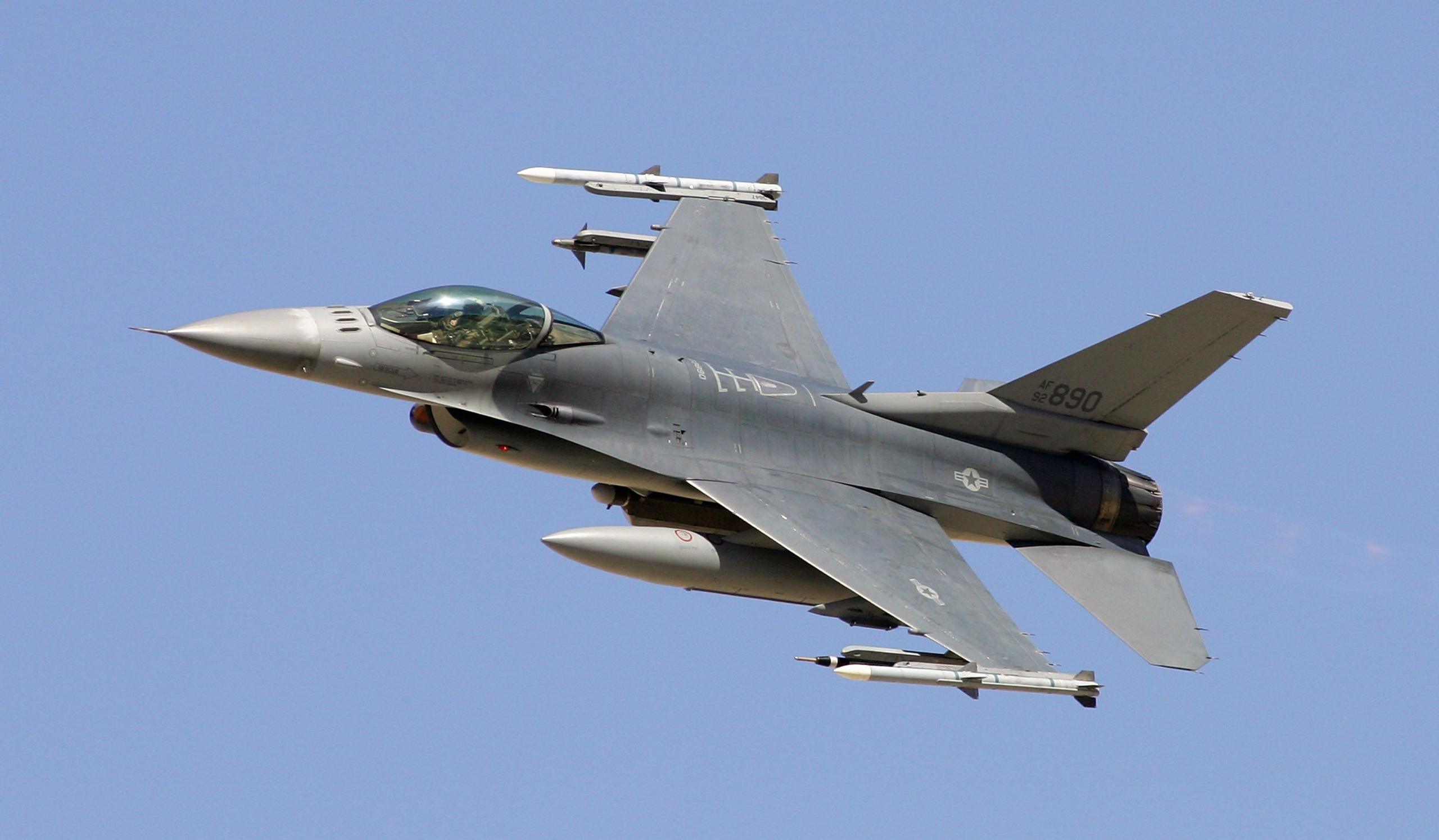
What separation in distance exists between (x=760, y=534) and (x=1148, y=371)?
20.3ft

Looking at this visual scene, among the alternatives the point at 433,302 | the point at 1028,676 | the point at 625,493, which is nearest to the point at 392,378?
A: the point at 433,302

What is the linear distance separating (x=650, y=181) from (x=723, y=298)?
9.34 ft

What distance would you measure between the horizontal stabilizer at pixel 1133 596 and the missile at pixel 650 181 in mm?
8058

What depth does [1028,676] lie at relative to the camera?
77.5 ft

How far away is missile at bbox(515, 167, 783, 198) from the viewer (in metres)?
30.2

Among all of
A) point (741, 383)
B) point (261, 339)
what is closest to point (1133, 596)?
point (741, 383)

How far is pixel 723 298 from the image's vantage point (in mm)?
29172

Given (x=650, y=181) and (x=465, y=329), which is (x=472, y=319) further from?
(x=650, y=181)

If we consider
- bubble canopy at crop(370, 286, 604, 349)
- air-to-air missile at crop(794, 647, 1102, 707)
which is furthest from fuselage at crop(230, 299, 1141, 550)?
air-to-air missile at crop(794, 647, 1102, 707)

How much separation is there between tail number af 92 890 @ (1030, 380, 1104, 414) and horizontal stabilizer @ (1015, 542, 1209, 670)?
197 centimetres

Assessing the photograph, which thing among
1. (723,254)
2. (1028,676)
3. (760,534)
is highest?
(723,254)

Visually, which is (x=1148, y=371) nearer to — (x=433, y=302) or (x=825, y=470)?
(x=825, y=470)

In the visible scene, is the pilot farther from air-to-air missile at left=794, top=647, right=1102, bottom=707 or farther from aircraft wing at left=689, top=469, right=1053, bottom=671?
air-to-air missile at left=794, top=647, right=1102, bottom=707

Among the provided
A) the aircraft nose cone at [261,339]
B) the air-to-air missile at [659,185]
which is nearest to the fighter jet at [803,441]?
the aircraft nose cone at [261,339]
